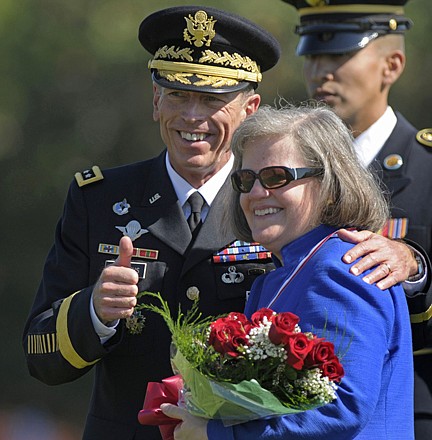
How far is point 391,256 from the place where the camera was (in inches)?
153

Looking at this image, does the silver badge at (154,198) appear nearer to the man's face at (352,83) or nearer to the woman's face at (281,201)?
the woman's face at (281,201)

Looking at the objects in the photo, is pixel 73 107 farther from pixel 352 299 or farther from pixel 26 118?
pixel 352 299

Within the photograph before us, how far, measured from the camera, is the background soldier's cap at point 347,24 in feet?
19.9

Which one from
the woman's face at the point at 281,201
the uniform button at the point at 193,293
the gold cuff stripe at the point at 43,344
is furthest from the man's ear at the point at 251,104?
the gold cuff stripe at the point at 43,344

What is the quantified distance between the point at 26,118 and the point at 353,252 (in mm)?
8661

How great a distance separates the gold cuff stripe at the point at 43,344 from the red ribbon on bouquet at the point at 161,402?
72 cm

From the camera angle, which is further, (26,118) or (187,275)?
(26,118)

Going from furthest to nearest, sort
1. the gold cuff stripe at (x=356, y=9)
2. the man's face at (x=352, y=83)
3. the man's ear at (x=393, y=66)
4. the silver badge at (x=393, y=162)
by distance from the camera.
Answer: the gold cuff stripe at (x=356, y=9) < the man's ear at (x=393, y=66) < the man's face at (x=352, y=83) < the silver badge at (x=393, y=162)

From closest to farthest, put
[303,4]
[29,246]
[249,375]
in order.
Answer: [249,375] → [303,4] → [29,246]

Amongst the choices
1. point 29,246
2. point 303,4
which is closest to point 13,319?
point 29,246

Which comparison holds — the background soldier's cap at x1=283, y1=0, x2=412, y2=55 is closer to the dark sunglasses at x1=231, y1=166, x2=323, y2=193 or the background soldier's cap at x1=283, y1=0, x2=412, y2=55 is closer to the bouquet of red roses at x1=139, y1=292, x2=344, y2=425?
the dark sunglasses at x1=231, y1=166, x2=323, y2=193

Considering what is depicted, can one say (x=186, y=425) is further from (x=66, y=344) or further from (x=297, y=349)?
(x=66, y=344)

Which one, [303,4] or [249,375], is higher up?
[303,4]

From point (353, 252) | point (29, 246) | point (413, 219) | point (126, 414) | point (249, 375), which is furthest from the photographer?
point (29, 246)
